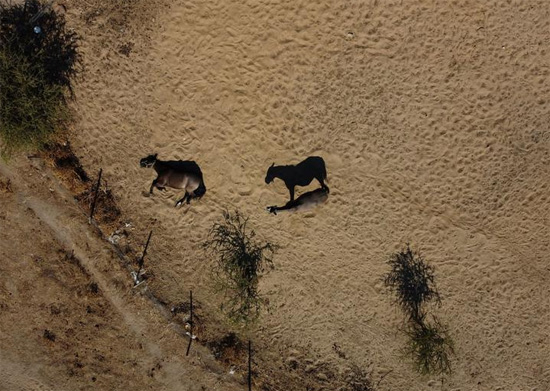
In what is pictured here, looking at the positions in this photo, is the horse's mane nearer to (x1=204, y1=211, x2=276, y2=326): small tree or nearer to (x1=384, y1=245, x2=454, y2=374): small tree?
(x1=204, y1=211, x2=276, y2=326): small tree

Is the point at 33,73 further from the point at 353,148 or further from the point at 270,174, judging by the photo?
the point at 353,148

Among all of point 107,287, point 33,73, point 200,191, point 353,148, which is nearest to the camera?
point 33,73

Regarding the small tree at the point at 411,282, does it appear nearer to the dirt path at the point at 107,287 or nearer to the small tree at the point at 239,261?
the small tree at the point at 239,261

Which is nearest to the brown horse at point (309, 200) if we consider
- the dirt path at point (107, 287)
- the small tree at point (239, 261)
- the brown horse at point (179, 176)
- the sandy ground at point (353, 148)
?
the sandy ground at point (353, 148)

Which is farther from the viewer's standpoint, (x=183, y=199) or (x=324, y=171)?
(x=183, y=199)

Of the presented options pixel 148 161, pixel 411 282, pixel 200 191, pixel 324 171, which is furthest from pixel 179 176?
pixel 411 282
